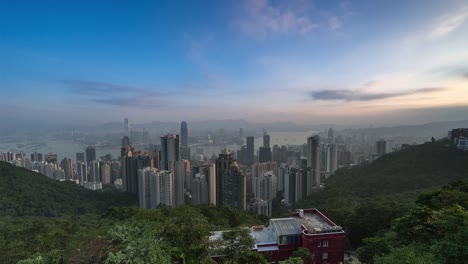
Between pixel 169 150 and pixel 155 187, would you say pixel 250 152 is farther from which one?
pixel 155 187

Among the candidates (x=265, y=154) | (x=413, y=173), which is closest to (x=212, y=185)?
(x=413, y=173)

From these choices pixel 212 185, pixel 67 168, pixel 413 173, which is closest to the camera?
pixel 413 173

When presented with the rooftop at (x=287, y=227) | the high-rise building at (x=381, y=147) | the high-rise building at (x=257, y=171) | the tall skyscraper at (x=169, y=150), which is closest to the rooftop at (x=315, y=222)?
the rooftop at (x=287, y=227)

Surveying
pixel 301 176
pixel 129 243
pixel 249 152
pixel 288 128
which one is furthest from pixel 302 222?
pixel 288 128

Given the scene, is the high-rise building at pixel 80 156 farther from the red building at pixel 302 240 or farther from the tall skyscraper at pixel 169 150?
the red building at pixel 302 240

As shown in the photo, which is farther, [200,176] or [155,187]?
[200,176]

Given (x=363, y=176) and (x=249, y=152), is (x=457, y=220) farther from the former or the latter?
(x=249, y=152)
